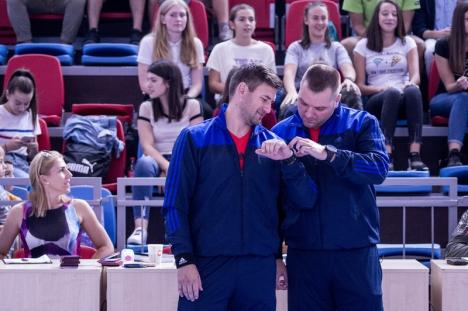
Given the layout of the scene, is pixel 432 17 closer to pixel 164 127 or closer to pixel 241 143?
pixel 164 127

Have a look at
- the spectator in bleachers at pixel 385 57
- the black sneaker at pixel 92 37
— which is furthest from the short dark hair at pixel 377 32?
the black sneaker at pixel 92 37

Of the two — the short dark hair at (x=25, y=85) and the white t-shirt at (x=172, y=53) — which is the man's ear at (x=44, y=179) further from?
the white t-shirt at (x=172, y=53)

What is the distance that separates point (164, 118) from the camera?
22.3 feet

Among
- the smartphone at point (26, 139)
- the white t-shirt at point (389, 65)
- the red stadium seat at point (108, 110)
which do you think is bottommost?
the smartphone at point (26, 139)

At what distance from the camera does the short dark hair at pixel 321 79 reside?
13.5 feet

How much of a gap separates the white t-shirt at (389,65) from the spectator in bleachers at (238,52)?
75 cm

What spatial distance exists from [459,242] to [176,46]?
3.21 meters

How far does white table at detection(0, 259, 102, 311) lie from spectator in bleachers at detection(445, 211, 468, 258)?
1846 mm

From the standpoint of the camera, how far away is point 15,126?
7.19m

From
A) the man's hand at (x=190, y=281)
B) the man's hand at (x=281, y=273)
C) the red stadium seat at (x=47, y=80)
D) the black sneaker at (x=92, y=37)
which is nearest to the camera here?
the man's hand at (x=190, y=281)

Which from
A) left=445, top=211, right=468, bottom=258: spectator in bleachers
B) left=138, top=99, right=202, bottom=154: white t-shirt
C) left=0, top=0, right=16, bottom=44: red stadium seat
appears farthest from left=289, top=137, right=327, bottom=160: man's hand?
left=0, top=0, right=16, bottom=44: red stadium seat

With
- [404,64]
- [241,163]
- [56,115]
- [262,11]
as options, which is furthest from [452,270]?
[262,11]

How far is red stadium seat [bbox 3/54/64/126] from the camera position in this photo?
7.92 m

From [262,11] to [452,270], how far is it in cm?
477
